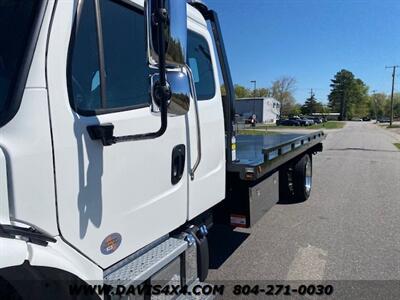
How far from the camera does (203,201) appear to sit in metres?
3.13

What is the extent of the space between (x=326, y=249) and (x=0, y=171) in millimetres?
4385

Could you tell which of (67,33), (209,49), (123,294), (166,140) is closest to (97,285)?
(123,294)

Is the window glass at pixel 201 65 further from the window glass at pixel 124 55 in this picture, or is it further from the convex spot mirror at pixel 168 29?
the convex spot mirror at pixel 168 29

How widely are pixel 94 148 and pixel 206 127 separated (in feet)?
4.32

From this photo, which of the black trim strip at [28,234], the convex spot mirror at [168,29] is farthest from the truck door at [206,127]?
the black trim strip at [28,234]

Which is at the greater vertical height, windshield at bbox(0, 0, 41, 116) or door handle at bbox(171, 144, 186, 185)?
windshield at bbox(0, 0, 41, 116)

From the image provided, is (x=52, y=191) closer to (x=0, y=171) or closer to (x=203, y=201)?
(x=0, y=171)

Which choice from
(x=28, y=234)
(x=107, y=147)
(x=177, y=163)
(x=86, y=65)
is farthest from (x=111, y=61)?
(x=28, y=234)

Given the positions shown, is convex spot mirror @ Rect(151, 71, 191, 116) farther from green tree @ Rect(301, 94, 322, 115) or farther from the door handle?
green tree @ Rect(301, 94, 322, 115)

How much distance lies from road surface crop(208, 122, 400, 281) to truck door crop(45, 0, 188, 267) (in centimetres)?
209

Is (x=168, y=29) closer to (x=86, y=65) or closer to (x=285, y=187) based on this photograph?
(x=86, y=65)

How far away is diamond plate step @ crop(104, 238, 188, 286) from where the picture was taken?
6.95 ft

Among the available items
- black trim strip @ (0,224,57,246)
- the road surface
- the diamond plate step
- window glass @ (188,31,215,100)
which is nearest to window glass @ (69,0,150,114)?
black trim strip @ (0,224,57,246)

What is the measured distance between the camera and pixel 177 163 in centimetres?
271
